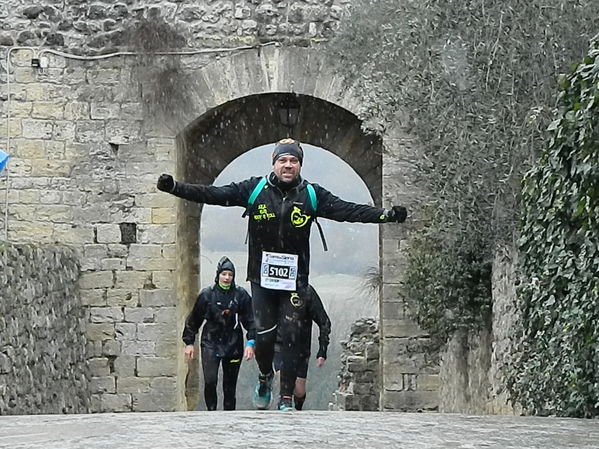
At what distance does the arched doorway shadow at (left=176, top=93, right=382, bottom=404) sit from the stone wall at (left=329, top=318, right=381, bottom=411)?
225cm

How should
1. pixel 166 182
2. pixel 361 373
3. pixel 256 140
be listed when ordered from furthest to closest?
pixel 361 373 → pixel 256 140 → pixel 166 182

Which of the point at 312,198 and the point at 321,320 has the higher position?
the point at 312,198

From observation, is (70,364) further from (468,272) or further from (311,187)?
(311,187)

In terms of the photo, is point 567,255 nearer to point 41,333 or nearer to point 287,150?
point 287,150

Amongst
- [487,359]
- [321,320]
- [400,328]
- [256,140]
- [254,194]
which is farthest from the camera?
[256,140]

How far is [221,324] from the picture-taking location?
29.9 ft

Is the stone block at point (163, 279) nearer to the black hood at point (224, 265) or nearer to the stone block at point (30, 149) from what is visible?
the stone block at point (30, 149)

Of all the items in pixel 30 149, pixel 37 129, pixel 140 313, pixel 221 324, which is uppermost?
pixel 37 129

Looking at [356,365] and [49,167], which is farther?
[356,365]

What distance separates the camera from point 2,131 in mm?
11586

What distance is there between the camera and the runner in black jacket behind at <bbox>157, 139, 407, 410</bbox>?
245 inches

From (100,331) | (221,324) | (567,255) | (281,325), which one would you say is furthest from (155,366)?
(567,255)

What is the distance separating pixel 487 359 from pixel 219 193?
10.5ft

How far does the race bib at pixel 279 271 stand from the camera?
244 inches
